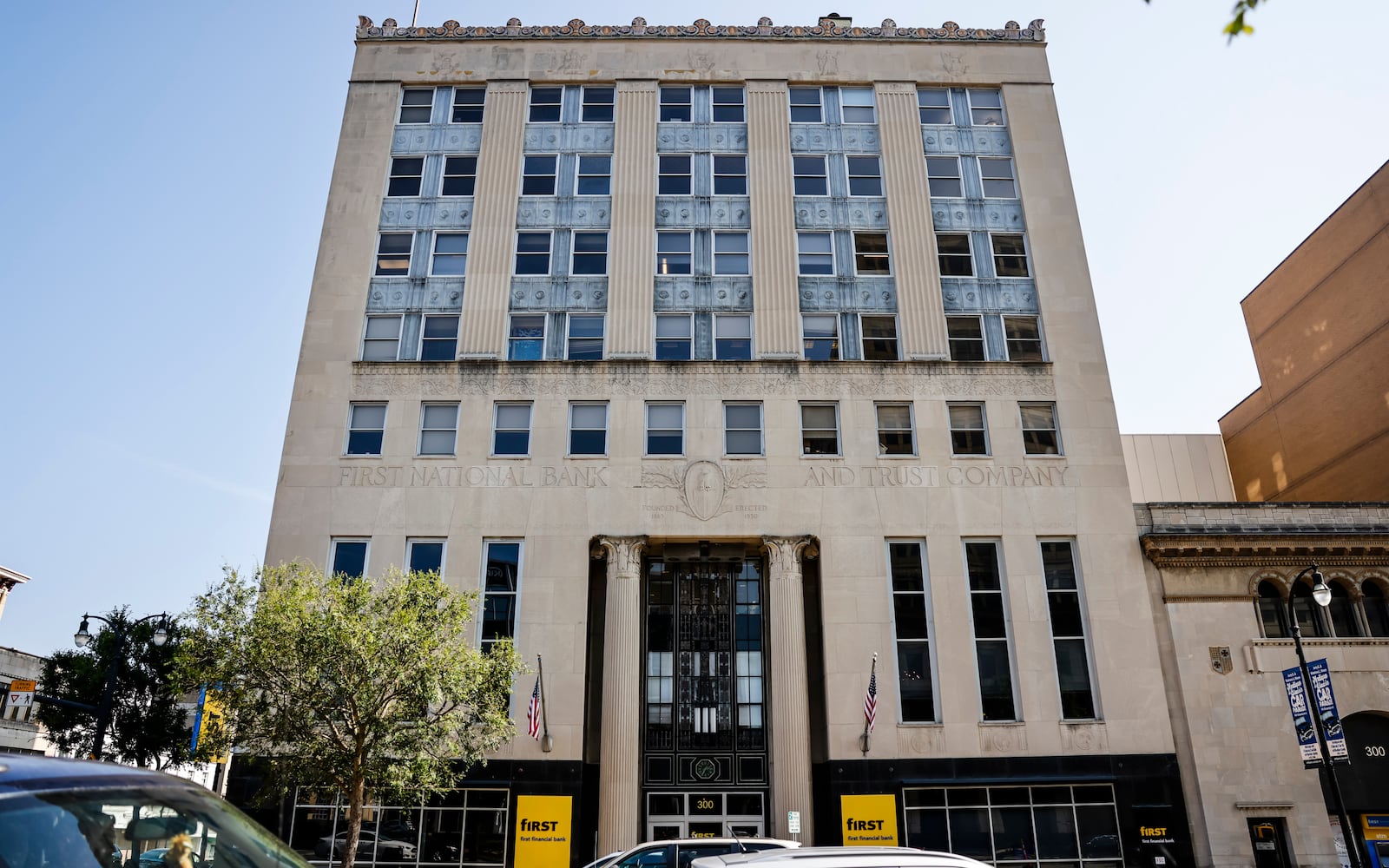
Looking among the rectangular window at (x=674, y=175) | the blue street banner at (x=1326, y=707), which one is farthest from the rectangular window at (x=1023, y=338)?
the blue street banner at (x=1326, y=707)

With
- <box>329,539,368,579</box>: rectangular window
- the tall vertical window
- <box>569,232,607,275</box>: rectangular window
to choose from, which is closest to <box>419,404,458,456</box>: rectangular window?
<box>329,539,368,579</box>: rectangular window

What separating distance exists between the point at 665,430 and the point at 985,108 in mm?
20487

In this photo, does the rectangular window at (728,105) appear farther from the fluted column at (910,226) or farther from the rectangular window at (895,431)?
the rectangular window at (895,431)

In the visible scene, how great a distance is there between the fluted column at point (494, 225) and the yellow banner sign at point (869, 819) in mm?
19716

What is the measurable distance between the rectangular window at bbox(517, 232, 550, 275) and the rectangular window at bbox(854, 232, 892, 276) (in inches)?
482

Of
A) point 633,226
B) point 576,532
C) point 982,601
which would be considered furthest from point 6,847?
point 633,226

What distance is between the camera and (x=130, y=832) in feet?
13.5

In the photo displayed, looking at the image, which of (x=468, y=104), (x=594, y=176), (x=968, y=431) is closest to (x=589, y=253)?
(x=594, y=176)

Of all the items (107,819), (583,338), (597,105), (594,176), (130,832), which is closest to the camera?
(107,819)

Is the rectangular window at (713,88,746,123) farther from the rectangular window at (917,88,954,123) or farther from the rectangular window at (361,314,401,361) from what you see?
the rectangular window at (361,314,401,361)

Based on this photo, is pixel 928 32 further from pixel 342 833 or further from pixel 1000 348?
pixel 342 833

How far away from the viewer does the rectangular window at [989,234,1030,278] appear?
35.9 meters

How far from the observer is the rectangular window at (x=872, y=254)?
35.6m

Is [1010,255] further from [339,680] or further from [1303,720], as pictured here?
[339,680]
